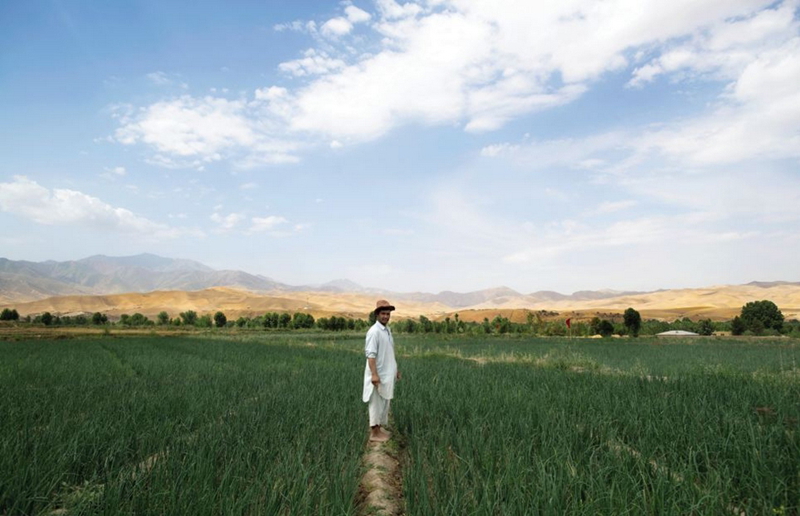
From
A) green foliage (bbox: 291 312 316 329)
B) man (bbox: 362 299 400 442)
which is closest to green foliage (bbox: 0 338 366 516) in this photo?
man (bbox: 362 299 400 442)

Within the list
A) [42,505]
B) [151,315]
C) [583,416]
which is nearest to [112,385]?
[42,505]

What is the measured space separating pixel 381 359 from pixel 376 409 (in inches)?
24.2

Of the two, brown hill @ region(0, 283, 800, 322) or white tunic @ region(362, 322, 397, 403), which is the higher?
brown hill @ region(0, 283, 800, 322)

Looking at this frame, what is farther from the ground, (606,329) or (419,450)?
(419,450)

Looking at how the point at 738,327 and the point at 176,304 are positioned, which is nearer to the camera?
the point at 738,327

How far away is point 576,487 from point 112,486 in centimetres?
320

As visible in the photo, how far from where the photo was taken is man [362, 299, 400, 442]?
5777 mm

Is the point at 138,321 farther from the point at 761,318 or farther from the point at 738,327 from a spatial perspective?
the point at 761,318

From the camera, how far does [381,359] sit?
5941 millimetres

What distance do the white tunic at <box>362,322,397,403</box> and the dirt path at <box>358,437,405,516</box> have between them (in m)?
0.61

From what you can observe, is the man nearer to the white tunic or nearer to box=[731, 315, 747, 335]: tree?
the white tunic

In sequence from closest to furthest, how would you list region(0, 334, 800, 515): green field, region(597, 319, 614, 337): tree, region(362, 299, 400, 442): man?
region(0, 334, 800, 515): green field < region(362, 299, 400, 442): man < region(597, 319, 614, 337): tree

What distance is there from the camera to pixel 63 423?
5.17 metres

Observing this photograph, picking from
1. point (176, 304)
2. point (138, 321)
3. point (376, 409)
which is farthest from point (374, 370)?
point (176, 304)
